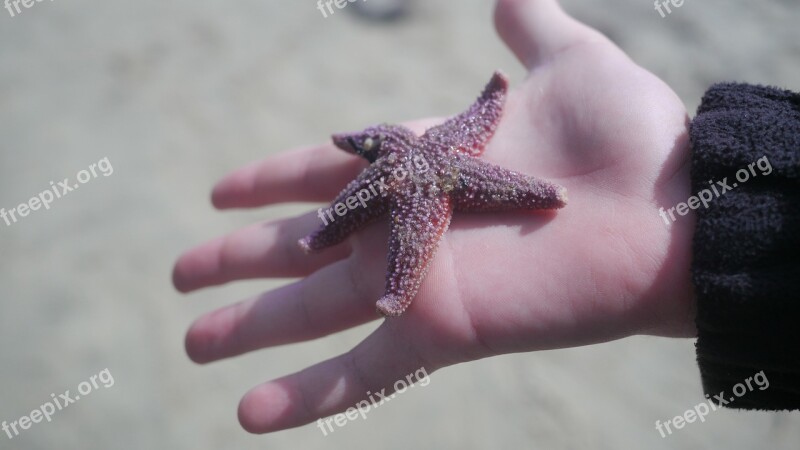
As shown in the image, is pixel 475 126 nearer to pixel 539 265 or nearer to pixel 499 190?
pixel 499 190

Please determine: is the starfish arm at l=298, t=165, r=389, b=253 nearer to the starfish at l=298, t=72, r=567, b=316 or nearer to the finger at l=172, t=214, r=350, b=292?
the starfish at l=298, t=72, r=567, b=316

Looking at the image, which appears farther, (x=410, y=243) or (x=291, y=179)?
(x=291, y=179)

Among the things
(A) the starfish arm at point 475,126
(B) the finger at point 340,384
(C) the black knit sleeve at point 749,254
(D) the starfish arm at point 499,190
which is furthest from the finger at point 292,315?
(C) the black knit sleeve at point 749,254

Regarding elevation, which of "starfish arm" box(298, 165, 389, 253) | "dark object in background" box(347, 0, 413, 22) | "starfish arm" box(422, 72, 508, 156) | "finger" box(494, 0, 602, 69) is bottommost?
"starfish arm" box(298, 165, 389, 253)

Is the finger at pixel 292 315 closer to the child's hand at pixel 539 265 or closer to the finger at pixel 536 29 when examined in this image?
the child's hand at pixel 539 265

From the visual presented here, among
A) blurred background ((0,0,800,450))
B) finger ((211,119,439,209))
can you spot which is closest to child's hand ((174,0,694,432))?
finger ((211,119,439,209))

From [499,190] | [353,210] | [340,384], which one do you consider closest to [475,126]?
[499,190]

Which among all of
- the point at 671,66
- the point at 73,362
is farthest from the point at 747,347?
the point at 73,362

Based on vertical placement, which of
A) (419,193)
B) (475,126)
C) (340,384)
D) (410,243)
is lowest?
(340,384)
